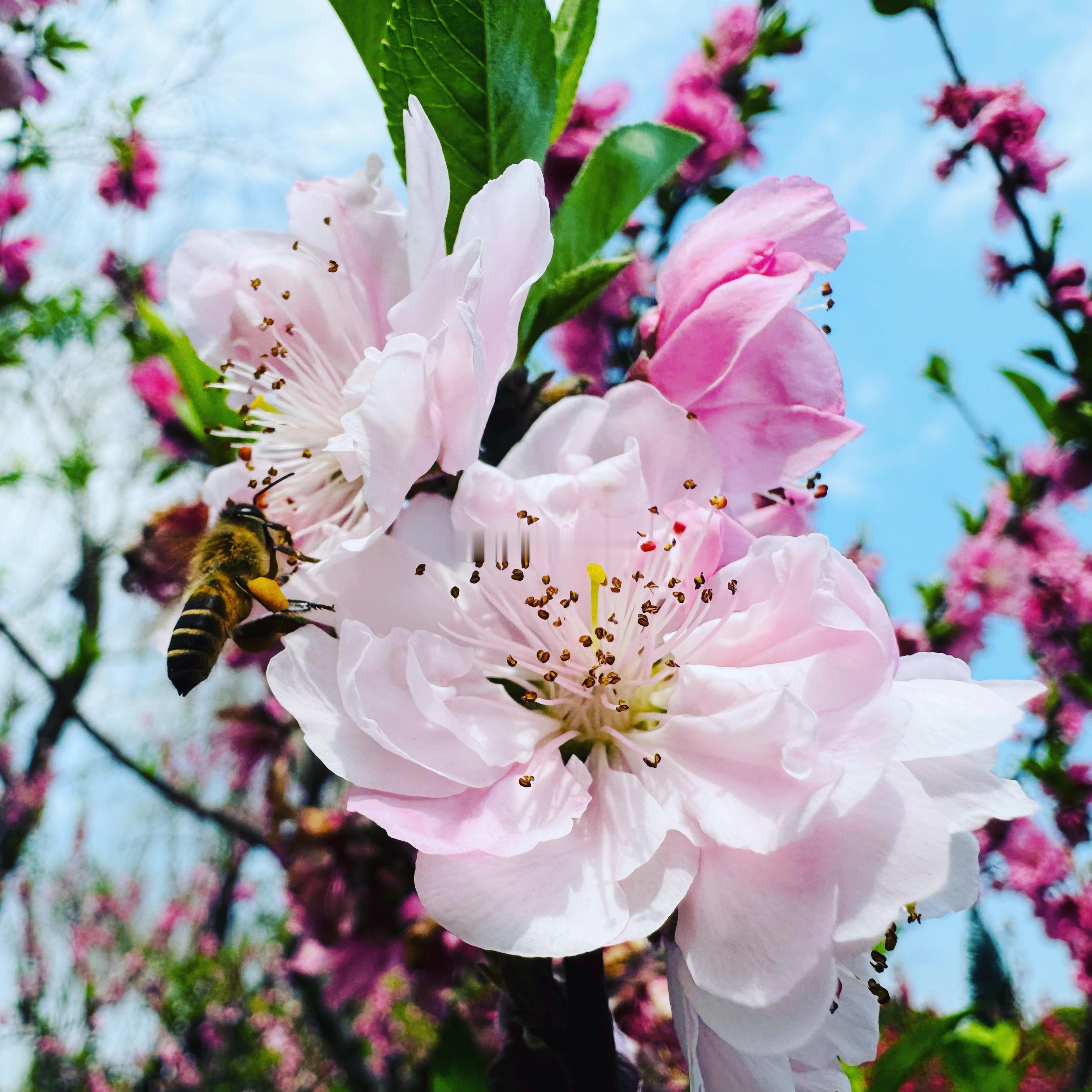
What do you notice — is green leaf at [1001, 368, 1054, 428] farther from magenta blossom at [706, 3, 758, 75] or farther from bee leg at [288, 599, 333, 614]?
bee leg at [288, 599, 333, 614]

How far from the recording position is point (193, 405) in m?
1.40

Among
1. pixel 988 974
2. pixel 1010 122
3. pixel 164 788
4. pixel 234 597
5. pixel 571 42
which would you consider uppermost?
pixel 571 42

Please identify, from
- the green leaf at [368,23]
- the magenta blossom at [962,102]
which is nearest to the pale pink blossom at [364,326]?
the green leaf at [368,23]

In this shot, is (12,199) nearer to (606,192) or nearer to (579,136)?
(579,136)

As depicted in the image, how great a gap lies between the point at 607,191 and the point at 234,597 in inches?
20.4

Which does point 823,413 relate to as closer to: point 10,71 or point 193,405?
point 193,405

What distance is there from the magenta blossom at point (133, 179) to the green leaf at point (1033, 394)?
4.16m

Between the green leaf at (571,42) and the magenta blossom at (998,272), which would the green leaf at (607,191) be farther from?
the magenta blossom at (998,272)

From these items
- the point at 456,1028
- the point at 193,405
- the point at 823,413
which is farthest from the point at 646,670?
the point at 193,405

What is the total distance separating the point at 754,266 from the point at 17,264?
472cm

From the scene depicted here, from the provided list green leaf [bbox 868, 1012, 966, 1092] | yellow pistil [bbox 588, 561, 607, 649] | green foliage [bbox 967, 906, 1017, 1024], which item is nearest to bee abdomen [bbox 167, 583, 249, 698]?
yellow pistil [bbox 588, 561, 607, 649]

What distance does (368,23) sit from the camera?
0.76 meters

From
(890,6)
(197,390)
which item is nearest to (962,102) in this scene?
(890,6)

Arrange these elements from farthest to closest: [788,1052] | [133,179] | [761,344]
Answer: [133,179], [761,344], [788,1052]
